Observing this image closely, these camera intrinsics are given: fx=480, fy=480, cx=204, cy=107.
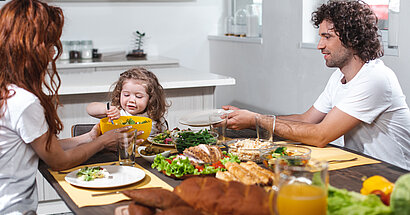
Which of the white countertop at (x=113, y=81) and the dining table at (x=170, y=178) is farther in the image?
the white countertop at (x=113, y=81)

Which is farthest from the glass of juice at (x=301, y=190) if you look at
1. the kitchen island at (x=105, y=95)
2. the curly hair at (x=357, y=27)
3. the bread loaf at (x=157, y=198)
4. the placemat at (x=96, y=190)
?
the kitchen island at (x=105, y=95)

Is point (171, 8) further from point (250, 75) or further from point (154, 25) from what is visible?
point (250, 75)

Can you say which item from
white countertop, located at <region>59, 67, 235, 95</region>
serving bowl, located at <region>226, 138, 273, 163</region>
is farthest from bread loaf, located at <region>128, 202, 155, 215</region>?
white countertop, located at <region>59, 67, 235, 95</region>

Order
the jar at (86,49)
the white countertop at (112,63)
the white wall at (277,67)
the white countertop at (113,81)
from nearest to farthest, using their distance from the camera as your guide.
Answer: the white countertop at (113,81), the white wall at (277,67), the white countertop at (112,63), the jar at (86,49)

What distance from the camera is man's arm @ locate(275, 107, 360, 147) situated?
6.13 ft

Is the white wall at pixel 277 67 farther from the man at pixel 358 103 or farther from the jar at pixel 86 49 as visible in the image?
the man at pixel 358 103

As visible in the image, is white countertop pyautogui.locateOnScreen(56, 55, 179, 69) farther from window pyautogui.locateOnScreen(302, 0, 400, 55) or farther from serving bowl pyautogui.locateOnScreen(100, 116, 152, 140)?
serving bowl pyautogui.locateOnScreen(100, 116, 152, 140)

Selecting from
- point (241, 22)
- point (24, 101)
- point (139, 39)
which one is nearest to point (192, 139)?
point (24, 101)

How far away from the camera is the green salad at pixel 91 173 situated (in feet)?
4.75

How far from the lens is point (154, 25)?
5641 millimetres

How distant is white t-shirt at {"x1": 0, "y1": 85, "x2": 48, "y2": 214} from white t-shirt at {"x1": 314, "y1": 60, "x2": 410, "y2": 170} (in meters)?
1.21

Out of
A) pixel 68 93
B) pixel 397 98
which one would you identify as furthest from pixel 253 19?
pixel 397 98

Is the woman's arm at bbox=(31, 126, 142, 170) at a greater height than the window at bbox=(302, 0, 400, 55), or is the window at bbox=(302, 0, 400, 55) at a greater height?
the window at bbox=(302, 0, 400, 55)

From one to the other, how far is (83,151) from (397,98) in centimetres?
131
